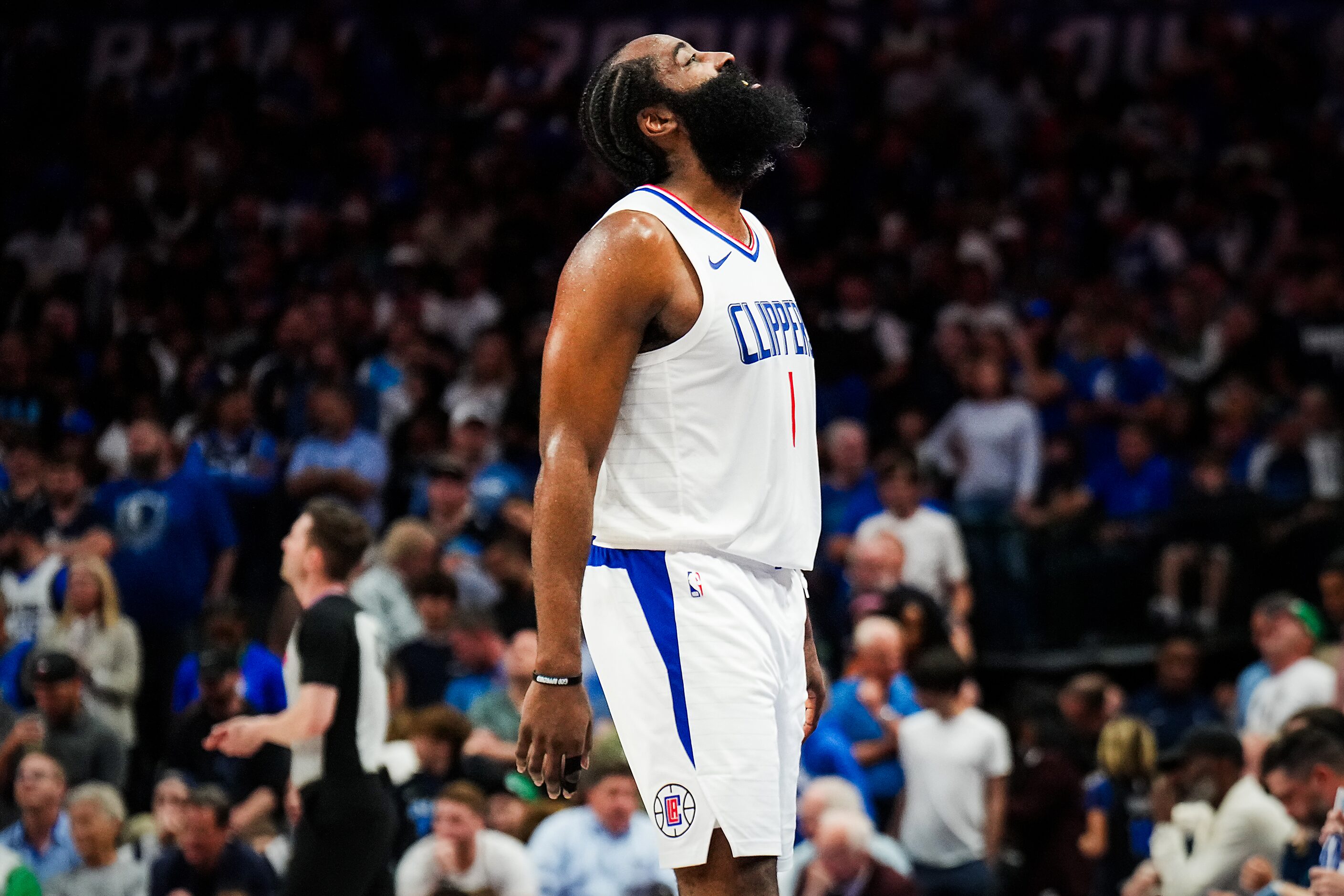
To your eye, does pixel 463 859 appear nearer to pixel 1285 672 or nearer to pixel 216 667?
pixel 216 667

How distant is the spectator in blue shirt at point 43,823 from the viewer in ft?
26.0

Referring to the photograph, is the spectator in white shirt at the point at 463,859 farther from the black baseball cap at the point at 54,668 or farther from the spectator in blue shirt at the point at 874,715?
the black baseball cap at the point at 54,668

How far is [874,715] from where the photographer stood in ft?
28.3

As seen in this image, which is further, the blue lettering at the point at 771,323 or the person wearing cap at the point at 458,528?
the person wearing cap at the point at 458,528

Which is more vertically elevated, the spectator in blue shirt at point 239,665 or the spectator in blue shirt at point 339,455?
the spectator in blue shirt at point 339,455

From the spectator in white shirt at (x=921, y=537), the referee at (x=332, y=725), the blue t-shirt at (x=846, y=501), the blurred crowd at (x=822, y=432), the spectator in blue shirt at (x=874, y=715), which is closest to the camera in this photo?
the referee at (x=332, y=725)

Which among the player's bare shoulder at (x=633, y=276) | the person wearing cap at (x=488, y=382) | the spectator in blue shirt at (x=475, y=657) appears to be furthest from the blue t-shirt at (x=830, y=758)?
the player's bare shoulder at (x=633, y=276)

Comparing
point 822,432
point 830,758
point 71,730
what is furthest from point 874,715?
point 71,730

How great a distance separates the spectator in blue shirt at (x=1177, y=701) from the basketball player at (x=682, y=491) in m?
6.66

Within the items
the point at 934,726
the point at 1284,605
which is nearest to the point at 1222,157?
the point at 1284,605

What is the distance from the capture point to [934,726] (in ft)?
27.8

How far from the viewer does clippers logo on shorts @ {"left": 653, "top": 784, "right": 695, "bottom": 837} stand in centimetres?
336

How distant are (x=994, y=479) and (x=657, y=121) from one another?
25.5ft

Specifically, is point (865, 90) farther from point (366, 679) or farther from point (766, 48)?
point (366, 679)
